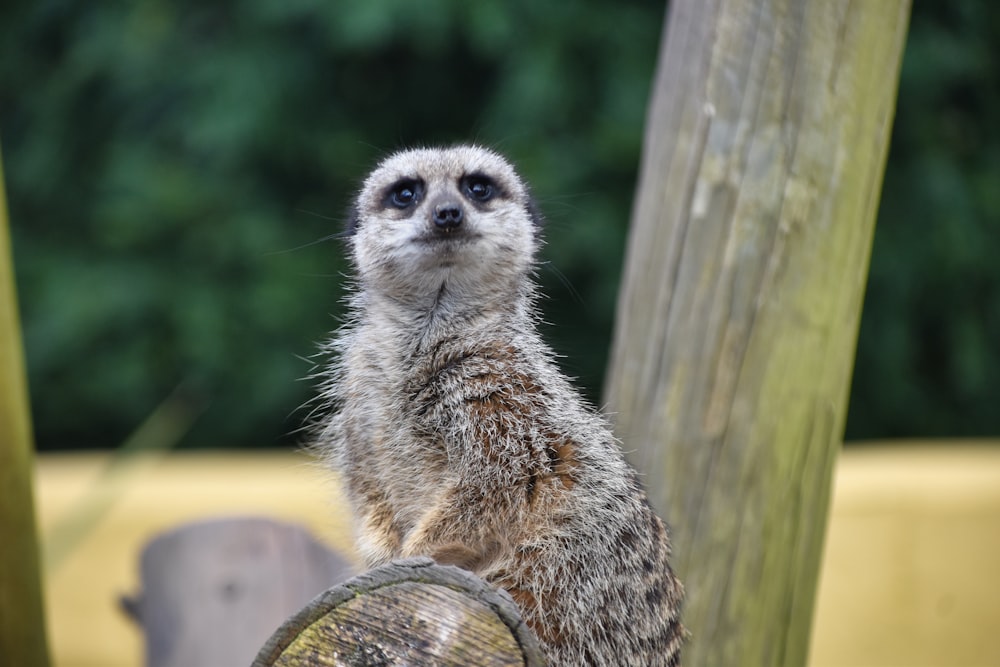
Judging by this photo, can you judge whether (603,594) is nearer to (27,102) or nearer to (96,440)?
(96,440)

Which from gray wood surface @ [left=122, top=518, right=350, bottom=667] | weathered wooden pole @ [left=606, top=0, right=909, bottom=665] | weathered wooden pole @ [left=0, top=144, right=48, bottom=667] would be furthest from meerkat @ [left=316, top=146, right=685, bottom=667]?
gray wood surface @ [left=122, top=518, right=350, bottom=667]

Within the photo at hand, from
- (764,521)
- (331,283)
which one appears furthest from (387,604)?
(331,283)

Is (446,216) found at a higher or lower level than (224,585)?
higher

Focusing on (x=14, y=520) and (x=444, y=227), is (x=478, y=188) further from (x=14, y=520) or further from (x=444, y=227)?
(x=14, y=520)

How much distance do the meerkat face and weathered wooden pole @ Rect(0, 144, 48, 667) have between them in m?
0.94

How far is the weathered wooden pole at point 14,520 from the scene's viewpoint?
289 centimetres

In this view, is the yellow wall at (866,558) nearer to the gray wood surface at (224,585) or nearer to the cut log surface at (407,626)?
the gray wood surface at (224,585)

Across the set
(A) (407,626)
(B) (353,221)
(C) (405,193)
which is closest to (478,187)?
(C) (405,193)

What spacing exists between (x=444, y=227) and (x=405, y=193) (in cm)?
26

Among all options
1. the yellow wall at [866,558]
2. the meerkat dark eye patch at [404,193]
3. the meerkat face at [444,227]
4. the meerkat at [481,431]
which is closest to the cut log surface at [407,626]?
the meerkat at [481,431]

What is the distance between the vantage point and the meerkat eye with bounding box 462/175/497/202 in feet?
9.37

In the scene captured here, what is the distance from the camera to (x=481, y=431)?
7.99 feet

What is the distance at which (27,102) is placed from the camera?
7055mm

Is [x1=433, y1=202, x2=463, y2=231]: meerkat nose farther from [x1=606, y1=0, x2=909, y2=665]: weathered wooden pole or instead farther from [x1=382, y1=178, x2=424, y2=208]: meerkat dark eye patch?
[x1=606, y1=0, x2=909, y2=665]: weathered wooden pole
